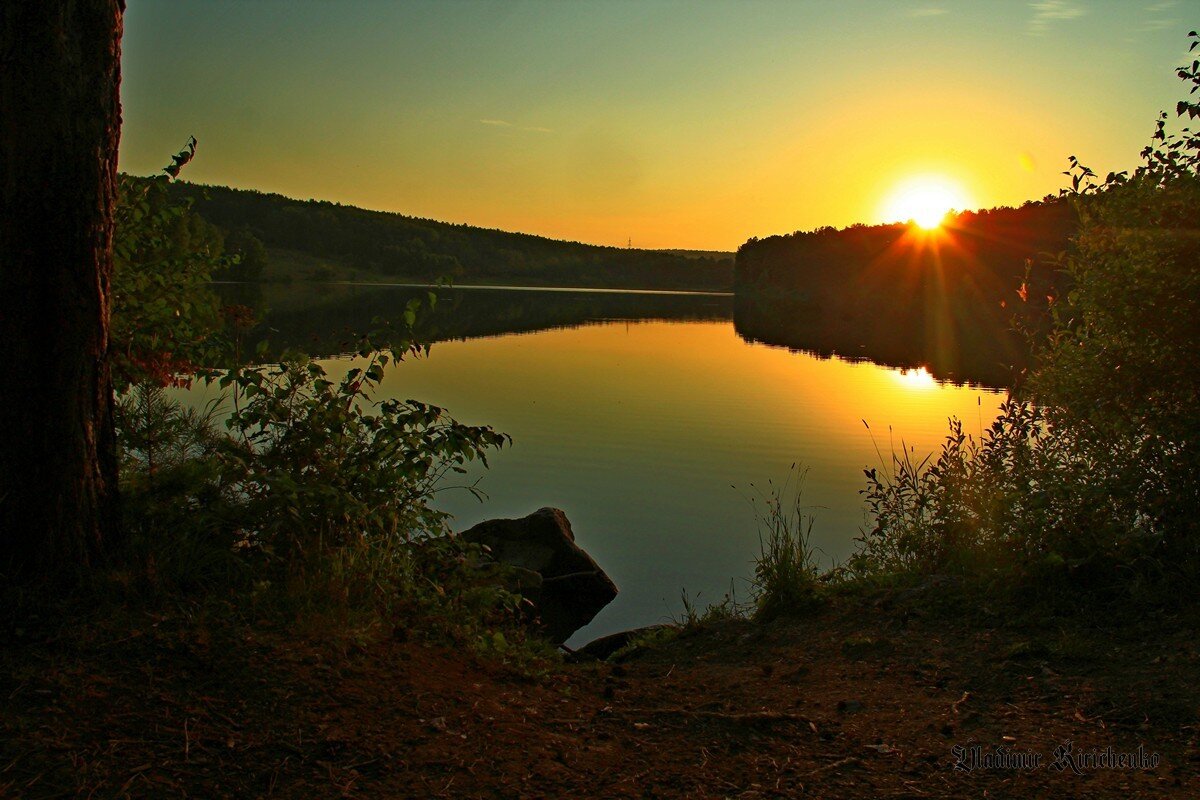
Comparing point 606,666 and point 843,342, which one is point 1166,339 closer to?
point 606,666

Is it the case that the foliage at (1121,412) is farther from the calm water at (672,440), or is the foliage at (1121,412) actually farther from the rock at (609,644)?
the calm water at (672,440)

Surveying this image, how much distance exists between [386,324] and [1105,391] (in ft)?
16.3

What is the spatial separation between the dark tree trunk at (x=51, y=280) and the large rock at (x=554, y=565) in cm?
565

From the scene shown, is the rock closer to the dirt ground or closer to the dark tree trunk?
the dirt ground

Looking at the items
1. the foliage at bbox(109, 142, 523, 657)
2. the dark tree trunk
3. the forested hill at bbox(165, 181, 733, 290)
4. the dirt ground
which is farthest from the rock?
the forested hill at bbox(165, 181, 733, 290)

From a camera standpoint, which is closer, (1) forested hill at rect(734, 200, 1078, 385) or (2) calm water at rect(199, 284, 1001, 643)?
(2) calm water at rect(199, 284, 1001, 643)

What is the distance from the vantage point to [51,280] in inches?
157

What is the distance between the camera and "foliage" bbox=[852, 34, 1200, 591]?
5715 millimetres

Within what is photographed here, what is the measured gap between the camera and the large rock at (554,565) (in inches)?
373

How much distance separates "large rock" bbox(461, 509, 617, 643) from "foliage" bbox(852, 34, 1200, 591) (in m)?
4.32

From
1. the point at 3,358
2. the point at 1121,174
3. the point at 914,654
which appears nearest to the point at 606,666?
the point at 914,654

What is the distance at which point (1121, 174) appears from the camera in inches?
247

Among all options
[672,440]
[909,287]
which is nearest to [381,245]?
[909,287]

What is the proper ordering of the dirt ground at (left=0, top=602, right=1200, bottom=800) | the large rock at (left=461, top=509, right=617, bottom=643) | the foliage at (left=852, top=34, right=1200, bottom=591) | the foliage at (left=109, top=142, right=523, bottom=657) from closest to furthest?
the dirt ground at (left=0, top=602, right=1200, bottom=800)
the foliage at (left=109, top=142, right=523, bottom=657)
the foliage at (left=852, top=34, right=1200, bottom=591)
the large rock at (left=461, top=509, right=617, bottom=643)
